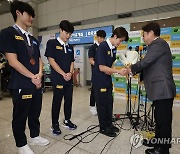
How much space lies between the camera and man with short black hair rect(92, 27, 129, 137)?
6.24 feet

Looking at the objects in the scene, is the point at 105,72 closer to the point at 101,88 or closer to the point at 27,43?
the point at 101,88

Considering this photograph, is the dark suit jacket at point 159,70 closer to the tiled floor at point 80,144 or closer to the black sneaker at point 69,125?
the tiled floor at point 80,144

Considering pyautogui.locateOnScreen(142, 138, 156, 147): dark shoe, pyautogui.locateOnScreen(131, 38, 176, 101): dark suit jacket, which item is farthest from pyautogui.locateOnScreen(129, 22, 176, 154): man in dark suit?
pyautogui.locateOnScreen(142, 138, 156, 147): dark shoe

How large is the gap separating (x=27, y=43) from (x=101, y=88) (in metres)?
1.05

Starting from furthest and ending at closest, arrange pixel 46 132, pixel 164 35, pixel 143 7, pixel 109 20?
pixel 109 20
pixel 143 7
pixel 164 35
pixel 46 132

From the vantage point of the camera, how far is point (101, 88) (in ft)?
6.51

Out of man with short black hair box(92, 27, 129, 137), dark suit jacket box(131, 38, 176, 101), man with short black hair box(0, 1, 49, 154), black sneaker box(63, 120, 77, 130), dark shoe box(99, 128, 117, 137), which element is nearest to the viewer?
man with short black hair box(0, 1, 49, 154)

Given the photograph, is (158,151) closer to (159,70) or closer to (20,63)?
(159,70)

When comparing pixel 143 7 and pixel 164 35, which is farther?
pixel 143 7

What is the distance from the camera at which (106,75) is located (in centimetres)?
200

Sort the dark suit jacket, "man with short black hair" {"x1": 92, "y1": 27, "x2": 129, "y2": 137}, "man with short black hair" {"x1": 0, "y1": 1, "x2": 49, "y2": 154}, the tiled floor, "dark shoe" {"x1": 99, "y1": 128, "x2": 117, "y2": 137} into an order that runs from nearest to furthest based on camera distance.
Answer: "man with short black hair" {"x1": 0, "y1": 1, "x2": 49, "y2": 154}, the dark suit jacket, the tiled floor, "man with short black hair" {"x1": 92, "y1": 27, "x2": 129, "y2": 137}, "dark shoe" {"x1": 99, "y1": 128, "x2": 117, "y2": 137}

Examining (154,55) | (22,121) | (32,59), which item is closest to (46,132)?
(22,121)

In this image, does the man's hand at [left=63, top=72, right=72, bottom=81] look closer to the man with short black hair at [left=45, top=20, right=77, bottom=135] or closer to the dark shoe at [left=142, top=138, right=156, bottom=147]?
the man with short black hair at [left=45, top=20, right=77, bottom=135]

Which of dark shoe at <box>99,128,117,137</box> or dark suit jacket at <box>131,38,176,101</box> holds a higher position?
dark suit jacket at <box>131,38,176,101</box>
